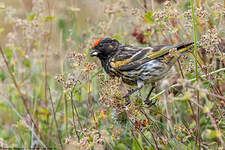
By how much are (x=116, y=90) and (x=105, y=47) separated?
4.58ft

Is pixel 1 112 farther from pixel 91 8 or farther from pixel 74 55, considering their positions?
pixel 91 8

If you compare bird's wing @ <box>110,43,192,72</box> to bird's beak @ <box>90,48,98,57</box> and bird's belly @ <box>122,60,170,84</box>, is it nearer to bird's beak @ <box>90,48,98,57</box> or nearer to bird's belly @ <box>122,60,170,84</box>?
bird's belly @ <box>122,60,170,84</box>

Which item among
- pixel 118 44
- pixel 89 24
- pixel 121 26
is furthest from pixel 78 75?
pixel 121 26

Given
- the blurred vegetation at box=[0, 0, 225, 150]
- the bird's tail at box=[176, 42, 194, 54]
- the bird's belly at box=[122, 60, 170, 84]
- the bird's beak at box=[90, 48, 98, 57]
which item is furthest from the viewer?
the bird's beak at box=[90, 48, 98, 57]

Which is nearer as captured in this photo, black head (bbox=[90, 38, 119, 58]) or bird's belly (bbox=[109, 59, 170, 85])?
bird's belly (bbox=[109, 59, 170, 85])

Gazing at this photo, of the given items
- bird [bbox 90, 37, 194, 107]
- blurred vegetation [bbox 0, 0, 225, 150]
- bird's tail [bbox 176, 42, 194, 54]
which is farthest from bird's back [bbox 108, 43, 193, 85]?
bird's tail [bbox 176, 42, 194, 54]

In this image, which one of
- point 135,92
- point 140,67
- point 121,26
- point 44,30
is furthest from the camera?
point 121,26

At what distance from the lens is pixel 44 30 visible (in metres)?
5.11

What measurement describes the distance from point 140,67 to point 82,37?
6.78ft

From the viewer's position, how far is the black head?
13.2 ft

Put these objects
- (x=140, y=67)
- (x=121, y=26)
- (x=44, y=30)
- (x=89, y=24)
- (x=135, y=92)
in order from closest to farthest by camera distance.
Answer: (x=135, y=92) → (x=140, y=67) → (x=44, y=30) → (x=89, y=24) → (x=121, y=26)

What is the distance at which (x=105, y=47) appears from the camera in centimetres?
409

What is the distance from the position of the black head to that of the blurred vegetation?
10 centimetres

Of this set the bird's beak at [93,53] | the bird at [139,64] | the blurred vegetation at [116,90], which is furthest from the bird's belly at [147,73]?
the bird's beak at [93,53]
